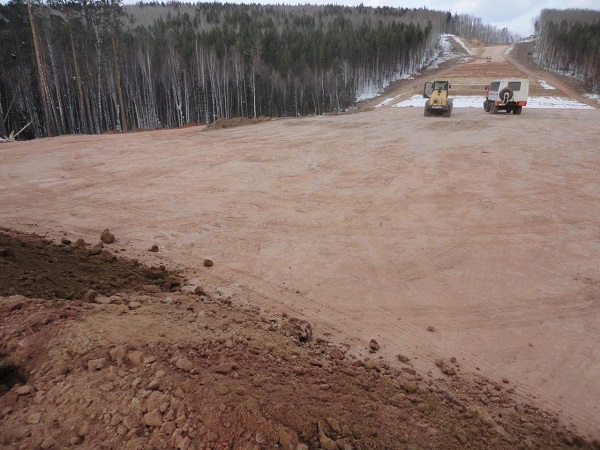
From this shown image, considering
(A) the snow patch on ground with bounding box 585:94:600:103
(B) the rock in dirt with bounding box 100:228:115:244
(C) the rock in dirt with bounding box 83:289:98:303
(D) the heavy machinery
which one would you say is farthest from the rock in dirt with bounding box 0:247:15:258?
(A) the snow patch on ground with bounding box 585:94:600:103

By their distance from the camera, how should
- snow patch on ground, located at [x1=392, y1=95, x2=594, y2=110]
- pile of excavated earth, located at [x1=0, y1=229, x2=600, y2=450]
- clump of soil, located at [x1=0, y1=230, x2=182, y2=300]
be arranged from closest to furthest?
pile of excavated earth, located at [x1=0, y1=229, x2=600, y2=450], clump of soil, located at [x1=0, y1=230, x2=182, y2=300], snow patch on ground, located at [x1=392, y1=95, x2=594, y2=110]

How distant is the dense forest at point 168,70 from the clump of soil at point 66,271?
28.2 meters

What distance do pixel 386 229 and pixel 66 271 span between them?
603 cm

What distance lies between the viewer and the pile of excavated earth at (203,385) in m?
3.05

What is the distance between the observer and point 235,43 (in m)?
46.9

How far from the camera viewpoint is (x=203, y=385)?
3385 mm

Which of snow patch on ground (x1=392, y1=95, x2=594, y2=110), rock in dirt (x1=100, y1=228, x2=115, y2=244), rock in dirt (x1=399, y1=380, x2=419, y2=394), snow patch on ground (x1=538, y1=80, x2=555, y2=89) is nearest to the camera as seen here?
rock in dirt (x1=399, y1=380, x2=419, y2=394)

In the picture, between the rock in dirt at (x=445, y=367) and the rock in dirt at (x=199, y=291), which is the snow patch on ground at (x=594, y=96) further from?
the rock in dirt at (x=199, y=291)

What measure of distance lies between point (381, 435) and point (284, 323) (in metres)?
2.37

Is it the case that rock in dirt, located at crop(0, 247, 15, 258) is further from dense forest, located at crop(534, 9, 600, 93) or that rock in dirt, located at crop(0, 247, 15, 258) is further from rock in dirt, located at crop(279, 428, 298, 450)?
dense forest, located at crop(534, 9, 600, 93)

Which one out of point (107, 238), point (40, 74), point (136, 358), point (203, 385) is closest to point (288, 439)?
point (203, 385)

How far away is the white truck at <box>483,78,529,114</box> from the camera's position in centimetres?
2272

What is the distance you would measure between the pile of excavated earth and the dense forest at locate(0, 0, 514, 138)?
30.7 m

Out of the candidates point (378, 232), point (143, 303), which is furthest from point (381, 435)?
point (378, 232)
